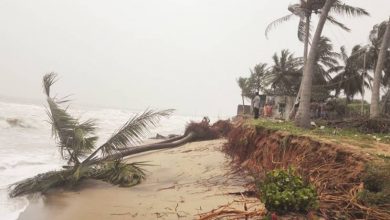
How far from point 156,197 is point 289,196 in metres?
4.70


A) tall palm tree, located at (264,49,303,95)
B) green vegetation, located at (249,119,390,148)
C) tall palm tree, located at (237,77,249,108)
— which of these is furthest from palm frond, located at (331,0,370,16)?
tall palm tree, located at (237,77,249,108)

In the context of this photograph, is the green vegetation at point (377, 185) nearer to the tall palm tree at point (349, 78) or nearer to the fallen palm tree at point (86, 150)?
the fallen palm tree at point (86, 150)

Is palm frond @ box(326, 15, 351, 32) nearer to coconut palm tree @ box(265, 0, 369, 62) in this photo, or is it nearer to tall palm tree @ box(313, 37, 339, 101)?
coconut palm tree @ box(265, 0, 369, 62)

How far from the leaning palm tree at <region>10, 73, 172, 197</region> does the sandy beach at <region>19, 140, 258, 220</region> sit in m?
0.42

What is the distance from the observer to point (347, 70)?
128ft

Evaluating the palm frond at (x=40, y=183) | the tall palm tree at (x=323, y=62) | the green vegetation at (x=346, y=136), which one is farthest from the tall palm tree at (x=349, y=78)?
the palm frond at (x=40, y=183)

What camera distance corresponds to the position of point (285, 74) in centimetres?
3884

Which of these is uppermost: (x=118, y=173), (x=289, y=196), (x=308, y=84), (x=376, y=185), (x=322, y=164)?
(x=308, y=84)

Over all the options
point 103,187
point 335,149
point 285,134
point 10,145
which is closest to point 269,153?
point 285,134

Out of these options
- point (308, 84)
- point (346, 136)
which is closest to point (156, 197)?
point (346, 136)

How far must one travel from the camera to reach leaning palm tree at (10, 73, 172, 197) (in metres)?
11.7

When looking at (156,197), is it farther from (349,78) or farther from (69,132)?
(349,78)

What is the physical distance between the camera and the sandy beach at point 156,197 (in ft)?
26.7

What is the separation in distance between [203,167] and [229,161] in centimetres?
109
